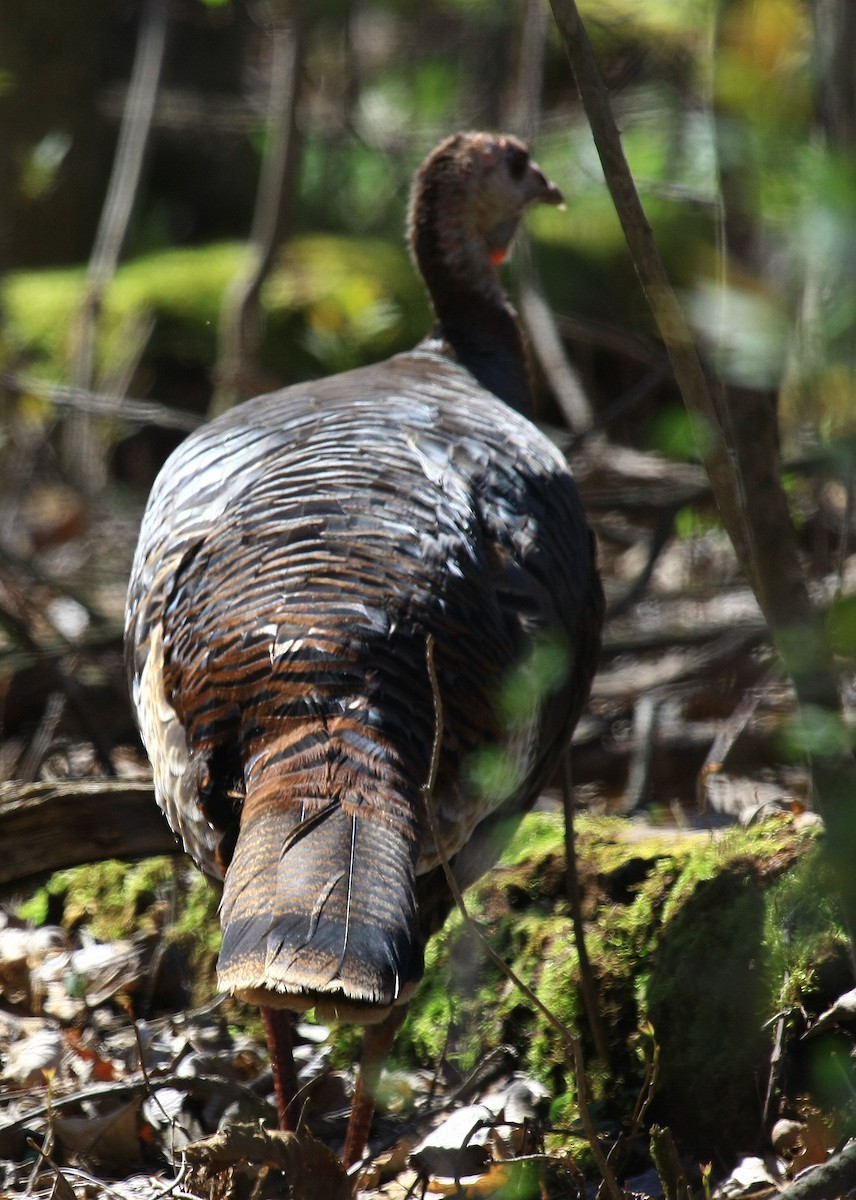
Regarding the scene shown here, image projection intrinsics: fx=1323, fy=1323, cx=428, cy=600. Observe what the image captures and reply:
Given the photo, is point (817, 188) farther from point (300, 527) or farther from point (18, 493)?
point (18, 493)

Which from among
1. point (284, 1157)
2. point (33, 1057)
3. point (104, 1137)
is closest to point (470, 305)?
point (33, 1057)

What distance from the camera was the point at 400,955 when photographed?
100 inches

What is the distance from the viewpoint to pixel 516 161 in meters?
5.69

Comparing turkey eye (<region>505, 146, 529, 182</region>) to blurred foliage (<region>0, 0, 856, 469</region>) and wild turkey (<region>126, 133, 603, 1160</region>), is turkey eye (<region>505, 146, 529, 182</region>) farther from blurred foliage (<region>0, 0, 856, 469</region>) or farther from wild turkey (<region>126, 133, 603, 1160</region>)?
wild turkey (<region>126, 133, 603, 1160</region>)

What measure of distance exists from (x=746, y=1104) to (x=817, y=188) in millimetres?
2453

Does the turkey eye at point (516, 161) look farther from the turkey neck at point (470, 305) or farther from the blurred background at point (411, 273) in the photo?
the blurred background at point (411, 273)

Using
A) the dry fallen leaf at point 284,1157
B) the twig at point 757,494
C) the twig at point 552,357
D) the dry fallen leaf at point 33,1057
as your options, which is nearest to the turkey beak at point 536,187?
the twig at point 552,357

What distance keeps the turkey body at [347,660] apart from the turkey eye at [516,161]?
1995 millimetres

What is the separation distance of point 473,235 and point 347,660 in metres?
3.12

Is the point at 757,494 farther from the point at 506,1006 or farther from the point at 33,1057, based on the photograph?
the point at 33,1057

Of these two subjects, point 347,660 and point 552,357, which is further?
point 552,357

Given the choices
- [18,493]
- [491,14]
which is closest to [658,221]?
[491,14]

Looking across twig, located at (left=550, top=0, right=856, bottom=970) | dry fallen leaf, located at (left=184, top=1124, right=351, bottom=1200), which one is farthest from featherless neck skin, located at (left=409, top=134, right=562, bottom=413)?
dry fallen leaf, located at (left=184, top=1124, right=351, bottom=1200)

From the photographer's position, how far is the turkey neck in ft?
17.3
